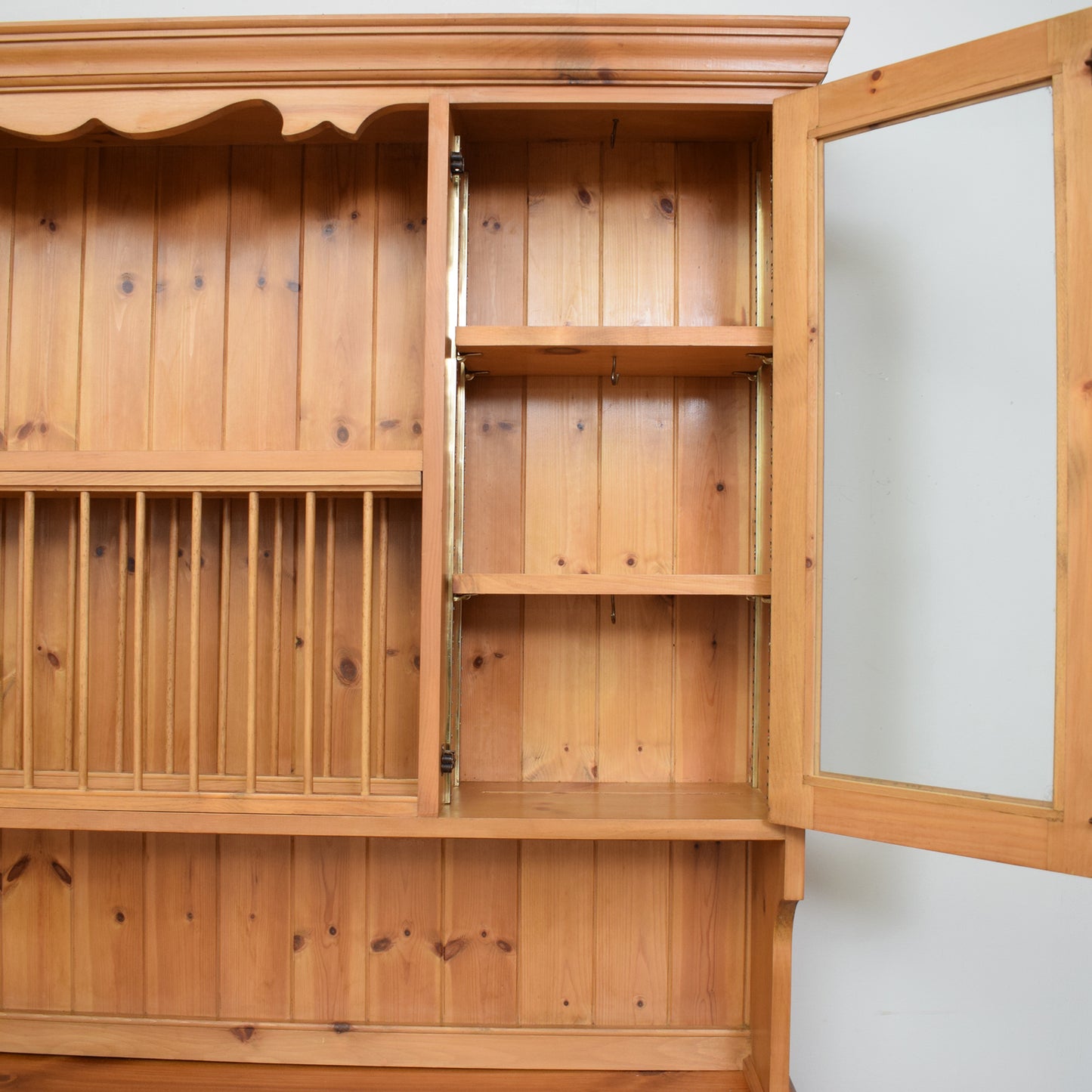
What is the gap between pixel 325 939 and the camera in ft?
4.54

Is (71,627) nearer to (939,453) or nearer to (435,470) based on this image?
(435,470)

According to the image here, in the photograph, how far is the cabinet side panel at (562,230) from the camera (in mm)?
1390

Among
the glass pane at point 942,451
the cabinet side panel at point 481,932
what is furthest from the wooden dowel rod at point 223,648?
the glass pane at point 942,451

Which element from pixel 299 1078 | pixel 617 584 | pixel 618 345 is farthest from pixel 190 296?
pixel 299 1078

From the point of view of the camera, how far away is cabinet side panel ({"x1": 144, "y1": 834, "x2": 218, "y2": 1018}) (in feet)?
4.56

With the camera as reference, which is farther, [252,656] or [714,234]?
[714,234]

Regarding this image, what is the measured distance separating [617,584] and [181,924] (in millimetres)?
925

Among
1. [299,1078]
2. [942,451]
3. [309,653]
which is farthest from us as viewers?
[299,1078]

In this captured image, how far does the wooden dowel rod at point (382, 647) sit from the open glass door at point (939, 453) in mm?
554

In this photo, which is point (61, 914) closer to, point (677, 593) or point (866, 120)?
point (677, 593)

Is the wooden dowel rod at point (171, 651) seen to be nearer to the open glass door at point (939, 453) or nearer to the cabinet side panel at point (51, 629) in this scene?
the cabinet side panel at point (51, 629)

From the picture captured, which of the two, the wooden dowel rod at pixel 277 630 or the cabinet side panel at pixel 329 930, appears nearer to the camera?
the wooden dowel rod at pixel 277 630

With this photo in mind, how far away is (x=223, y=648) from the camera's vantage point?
53.0 inches

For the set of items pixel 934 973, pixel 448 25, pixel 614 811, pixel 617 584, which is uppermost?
pixel 448 25
